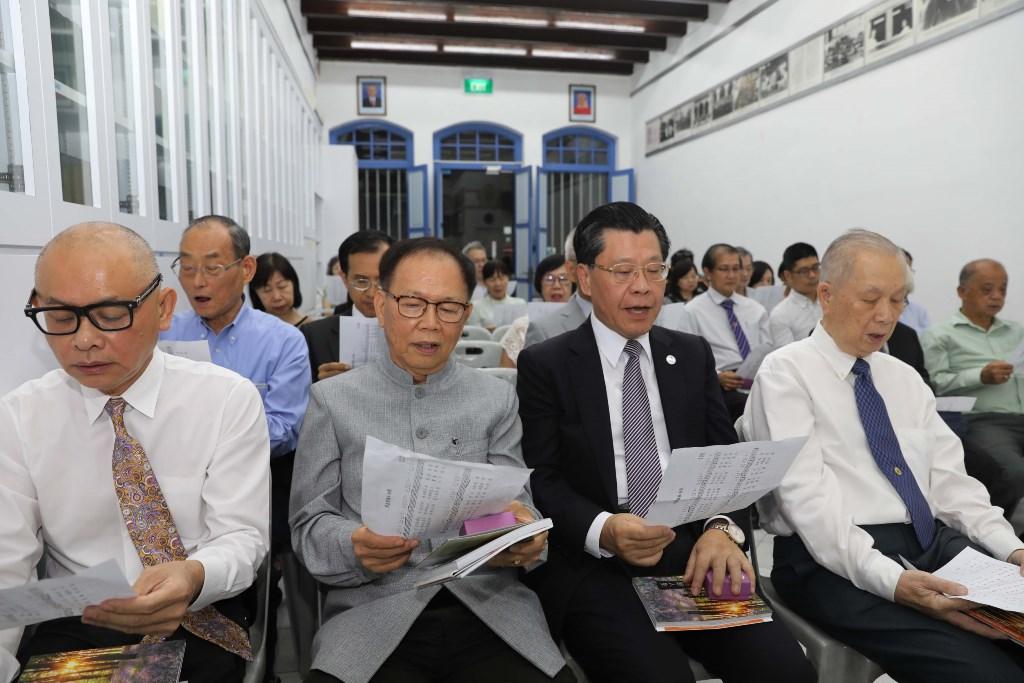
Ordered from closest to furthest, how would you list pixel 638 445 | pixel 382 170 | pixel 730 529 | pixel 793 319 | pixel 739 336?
pixel 730 529
pixel 638 445
pixel 739 336
pixel 793 319
pixel 382 170

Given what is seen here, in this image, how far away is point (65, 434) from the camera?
1.35m

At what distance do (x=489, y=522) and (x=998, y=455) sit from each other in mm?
2506

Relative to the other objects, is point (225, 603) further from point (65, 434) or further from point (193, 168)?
point (193, 168)

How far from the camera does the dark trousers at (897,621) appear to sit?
1.43 meters

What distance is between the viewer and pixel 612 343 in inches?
74.3

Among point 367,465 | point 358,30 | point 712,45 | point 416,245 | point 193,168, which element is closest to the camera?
point 367,465

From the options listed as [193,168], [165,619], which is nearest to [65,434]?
[165,619]

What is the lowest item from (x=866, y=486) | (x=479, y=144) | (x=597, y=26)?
(x=866, y=486)

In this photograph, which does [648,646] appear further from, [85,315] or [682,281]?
[682,281]

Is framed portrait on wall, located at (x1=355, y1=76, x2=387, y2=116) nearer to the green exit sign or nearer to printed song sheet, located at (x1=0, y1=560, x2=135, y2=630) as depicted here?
the green exit sign

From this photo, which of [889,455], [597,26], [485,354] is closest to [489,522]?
[889,455]

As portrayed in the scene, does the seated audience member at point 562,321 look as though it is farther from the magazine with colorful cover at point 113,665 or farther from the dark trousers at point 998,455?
the magazine with colorful cover at point 113,665

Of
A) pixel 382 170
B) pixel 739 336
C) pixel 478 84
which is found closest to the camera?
pixel 739 336

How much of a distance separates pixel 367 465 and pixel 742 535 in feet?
3.25
